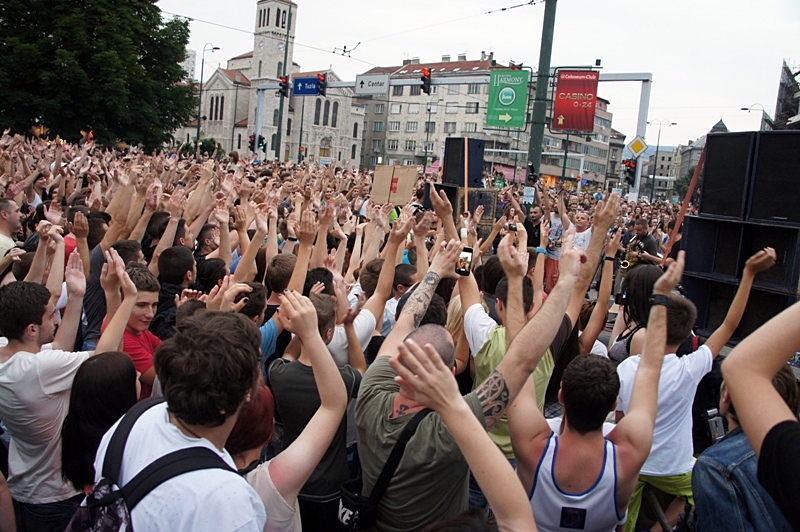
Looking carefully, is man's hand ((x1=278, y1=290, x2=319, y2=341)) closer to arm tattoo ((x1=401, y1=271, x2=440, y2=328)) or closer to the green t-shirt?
the green t-shirt

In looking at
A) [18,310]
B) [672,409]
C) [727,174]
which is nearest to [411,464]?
[672,409]

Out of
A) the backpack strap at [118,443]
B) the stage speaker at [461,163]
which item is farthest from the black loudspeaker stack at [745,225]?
the backpack strap at [118,443]

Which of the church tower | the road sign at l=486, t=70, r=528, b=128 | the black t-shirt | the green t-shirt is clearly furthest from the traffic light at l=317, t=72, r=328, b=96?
the church tower

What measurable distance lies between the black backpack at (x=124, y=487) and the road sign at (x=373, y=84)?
22213mm

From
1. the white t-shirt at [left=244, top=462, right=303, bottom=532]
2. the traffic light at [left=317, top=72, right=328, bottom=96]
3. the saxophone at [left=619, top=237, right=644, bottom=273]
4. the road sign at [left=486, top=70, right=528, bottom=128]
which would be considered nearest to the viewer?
the white t-shirt at [left=244, top=462, right=303, bottom=532]

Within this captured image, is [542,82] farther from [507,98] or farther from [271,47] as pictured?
[271,47]

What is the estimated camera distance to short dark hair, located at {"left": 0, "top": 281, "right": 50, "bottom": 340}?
3123 mm

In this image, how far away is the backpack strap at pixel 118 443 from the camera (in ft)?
6.33

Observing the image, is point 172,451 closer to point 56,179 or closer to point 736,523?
point 736,523

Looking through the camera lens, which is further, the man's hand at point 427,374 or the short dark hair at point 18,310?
the short dark hair at point 18,310

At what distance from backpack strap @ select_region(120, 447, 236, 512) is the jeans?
157 cm

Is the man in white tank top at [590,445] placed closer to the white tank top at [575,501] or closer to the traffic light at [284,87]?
the white tank top at [575,501]

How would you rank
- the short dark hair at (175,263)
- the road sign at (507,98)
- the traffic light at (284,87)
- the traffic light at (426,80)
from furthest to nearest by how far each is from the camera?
the traffic light at (284,87)
the traffic light at (426,80)
the road sign at (507,98)
the short dark hair at (175,263)

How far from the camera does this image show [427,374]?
179cm
